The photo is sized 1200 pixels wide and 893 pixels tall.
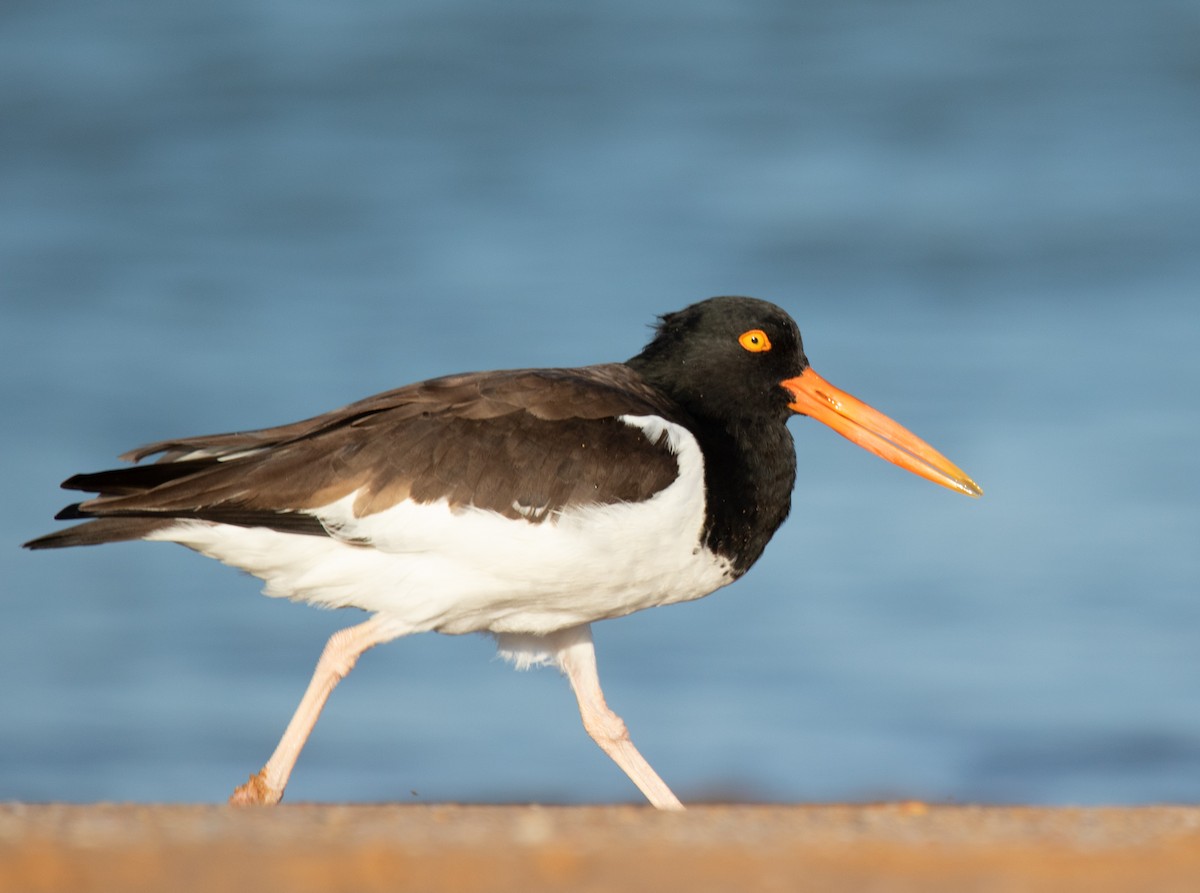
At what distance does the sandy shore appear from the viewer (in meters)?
3.31

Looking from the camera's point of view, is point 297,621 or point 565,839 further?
point 297,621

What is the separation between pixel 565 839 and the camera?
3574 millimetres

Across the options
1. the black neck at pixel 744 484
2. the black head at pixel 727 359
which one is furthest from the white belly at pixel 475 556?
the black head at pixel 727 359

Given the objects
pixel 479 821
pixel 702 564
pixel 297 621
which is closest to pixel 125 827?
pixel 479 821

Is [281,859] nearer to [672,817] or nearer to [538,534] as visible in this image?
[672,817]

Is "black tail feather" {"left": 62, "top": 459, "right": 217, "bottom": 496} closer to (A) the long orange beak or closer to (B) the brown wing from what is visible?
(B) the brown wing

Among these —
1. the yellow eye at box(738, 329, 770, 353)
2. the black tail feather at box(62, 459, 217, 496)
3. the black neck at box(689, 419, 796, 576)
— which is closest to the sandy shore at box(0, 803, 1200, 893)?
the black tail feather at box(62, 459, 217, 496)

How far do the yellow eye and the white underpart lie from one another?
0.77 meters

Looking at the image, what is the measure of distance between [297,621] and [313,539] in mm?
4598

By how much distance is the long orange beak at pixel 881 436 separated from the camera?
646 centimetres

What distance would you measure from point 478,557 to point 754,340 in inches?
59.6

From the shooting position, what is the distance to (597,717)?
19.6 feet

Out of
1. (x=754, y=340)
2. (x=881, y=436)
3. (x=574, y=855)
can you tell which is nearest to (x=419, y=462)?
(x=754, y=340)

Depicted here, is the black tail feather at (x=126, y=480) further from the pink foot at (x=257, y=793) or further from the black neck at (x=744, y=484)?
the black neck at (x=744, y=484)
